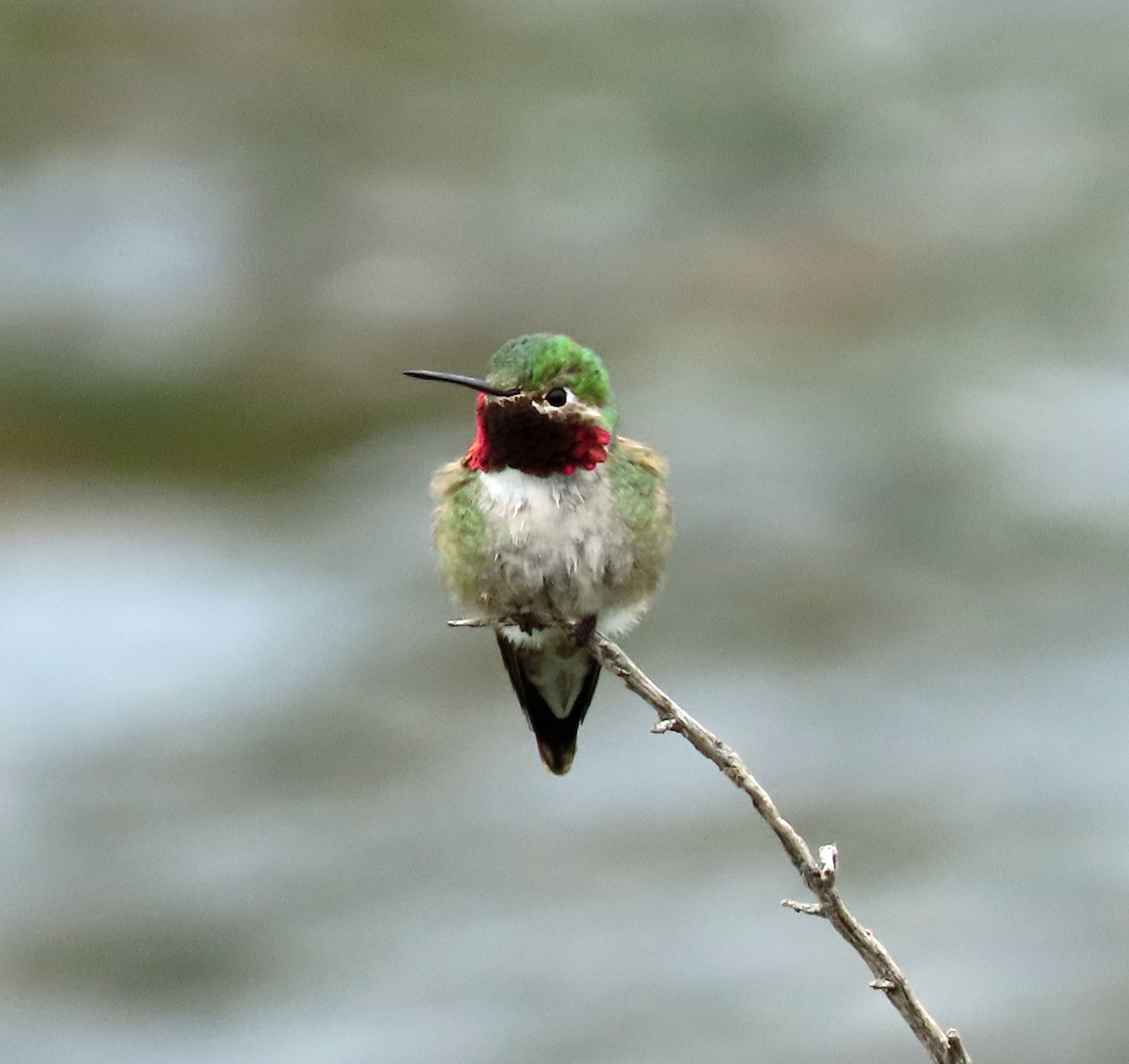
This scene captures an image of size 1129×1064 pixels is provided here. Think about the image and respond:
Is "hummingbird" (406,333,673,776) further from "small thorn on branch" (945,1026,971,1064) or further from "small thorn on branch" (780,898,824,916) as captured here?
"small thorn on branch" (945,1026,971,1064)

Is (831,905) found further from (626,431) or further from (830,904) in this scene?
(626,431)

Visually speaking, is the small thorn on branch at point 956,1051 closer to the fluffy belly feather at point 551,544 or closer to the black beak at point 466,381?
the black beak at point 466,381

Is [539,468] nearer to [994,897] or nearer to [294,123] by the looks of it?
[994,897]

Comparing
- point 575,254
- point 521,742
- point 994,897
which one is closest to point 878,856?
point 994,897

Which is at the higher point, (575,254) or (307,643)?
(575,254)

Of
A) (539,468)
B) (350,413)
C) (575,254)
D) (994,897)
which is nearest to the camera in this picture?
(539,468)

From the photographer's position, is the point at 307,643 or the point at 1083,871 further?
the point at 307,643

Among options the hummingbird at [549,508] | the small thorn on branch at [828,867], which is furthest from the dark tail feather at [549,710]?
the small thorn on branch at [828,867]
